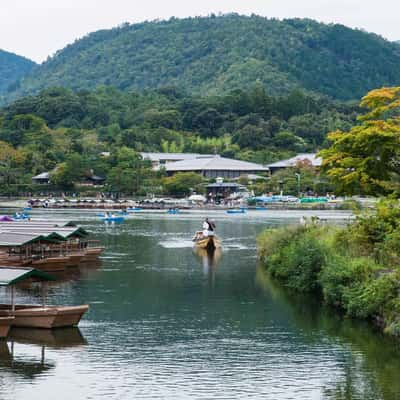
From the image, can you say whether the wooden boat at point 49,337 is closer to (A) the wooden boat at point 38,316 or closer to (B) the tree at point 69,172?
(A) the wooden boat at point 38,316

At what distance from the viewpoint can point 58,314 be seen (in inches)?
931

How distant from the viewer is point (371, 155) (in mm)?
31312

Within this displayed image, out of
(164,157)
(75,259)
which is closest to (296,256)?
(75,259)

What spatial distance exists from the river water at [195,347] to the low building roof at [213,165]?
263 feet

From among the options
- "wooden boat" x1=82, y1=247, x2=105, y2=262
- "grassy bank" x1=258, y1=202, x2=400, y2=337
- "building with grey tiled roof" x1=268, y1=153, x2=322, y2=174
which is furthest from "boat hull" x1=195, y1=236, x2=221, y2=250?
"building with grey tiled roof" x1=268, y1=153, x2=322, y2=174

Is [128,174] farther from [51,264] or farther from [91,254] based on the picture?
[51,264]

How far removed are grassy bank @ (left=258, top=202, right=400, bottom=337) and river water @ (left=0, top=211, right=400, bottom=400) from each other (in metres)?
0.56

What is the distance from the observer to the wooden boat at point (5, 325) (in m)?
22.4

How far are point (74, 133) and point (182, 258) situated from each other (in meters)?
94.2

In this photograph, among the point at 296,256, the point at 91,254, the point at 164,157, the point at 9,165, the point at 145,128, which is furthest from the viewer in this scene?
the point at 145,128

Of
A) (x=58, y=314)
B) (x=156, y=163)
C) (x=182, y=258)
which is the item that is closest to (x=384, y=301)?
(x=58, y=314)

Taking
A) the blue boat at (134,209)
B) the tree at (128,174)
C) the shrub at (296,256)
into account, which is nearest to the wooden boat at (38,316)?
the shrub at (296,256)

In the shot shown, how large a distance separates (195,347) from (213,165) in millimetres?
94415

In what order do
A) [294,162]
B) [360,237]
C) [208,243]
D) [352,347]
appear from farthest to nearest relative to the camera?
[294,162]
[208,243]
[360,237]
[352,347]
